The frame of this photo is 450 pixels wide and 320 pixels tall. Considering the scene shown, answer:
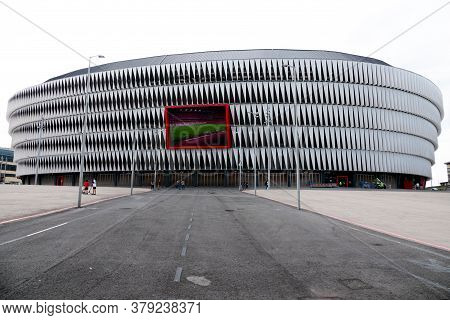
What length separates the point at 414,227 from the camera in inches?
571

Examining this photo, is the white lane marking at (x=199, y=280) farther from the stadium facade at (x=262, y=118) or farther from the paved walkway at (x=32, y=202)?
the stadium facade at (x=262, y=118)

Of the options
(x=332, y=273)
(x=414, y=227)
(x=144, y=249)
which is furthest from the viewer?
(x=414, y=227)

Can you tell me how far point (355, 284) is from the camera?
641cm

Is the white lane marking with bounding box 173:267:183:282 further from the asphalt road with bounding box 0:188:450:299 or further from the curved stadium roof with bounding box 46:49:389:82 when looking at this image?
the curved stadium roof with bounding box 46:49:389:82

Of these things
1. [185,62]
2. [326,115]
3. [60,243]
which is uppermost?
[185,62]

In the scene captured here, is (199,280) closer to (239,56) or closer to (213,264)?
(213,264)

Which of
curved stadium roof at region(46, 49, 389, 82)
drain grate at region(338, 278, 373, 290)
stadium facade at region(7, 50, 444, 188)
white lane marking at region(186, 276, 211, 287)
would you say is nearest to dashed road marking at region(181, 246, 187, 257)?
white lane marking at region(186, 276, 211, 287)

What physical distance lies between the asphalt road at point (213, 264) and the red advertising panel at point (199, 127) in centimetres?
5729

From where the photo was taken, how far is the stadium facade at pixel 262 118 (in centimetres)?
7038

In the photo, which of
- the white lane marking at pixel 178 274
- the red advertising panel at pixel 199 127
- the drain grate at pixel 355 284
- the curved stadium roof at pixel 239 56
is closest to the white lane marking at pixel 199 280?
the white lane marking at pixel 178 274

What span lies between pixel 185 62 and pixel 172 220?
61.6 m

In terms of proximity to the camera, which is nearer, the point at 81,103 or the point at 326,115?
the point at 326,115

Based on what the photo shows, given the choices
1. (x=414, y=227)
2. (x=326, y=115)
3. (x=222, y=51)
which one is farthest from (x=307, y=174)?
(x=414, y=227)

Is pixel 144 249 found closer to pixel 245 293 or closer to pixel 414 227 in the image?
pixel 245 293
